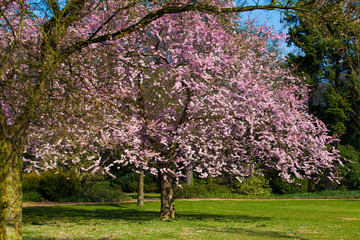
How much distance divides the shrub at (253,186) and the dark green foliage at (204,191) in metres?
0.99

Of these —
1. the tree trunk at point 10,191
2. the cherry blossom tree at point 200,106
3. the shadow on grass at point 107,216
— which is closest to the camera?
the tree trunk at point 10,191

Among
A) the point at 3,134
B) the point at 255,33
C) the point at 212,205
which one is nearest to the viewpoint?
the point at 3,134

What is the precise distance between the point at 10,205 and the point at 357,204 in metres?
24.0

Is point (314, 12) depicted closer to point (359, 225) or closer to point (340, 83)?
point (359, 225)

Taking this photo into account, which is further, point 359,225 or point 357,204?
point 357,204

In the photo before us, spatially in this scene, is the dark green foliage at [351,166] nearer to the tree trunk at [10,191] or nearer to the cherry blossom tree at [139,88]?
the cherry blossom tree at [139,88]

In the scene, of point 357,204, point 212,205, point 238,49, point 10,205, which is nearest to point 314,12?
point 238,49

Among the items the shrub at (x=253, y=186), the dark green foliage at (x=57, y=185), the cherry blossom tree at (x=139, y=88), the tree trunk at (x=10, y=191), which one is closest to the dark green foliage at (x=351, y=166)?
the shrub at (x=253, y=186)

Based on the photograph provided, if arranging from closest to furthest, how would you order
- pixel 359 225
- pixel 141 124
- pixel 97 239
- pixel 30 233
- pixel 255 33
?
1. pixel 97 239
2. pixel 30 233
3. pixel 141 124
4. pixel 359 225
5. pixel 255 33

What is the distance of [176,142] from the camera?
48.4 feet

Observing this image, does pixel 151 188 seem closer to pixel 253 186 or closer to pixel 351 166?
pixel 253 186

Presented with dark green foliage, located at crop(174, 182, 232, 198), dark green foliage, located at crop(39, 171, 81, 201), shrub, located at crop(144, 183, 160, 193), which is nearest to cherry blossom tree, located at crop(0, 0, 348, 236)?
dark green foliage, located at crop(39, 171, 81, 201)

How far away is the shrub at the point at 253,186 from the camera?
32819 millimetres

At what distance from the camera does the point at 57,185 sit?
25.7 meters
